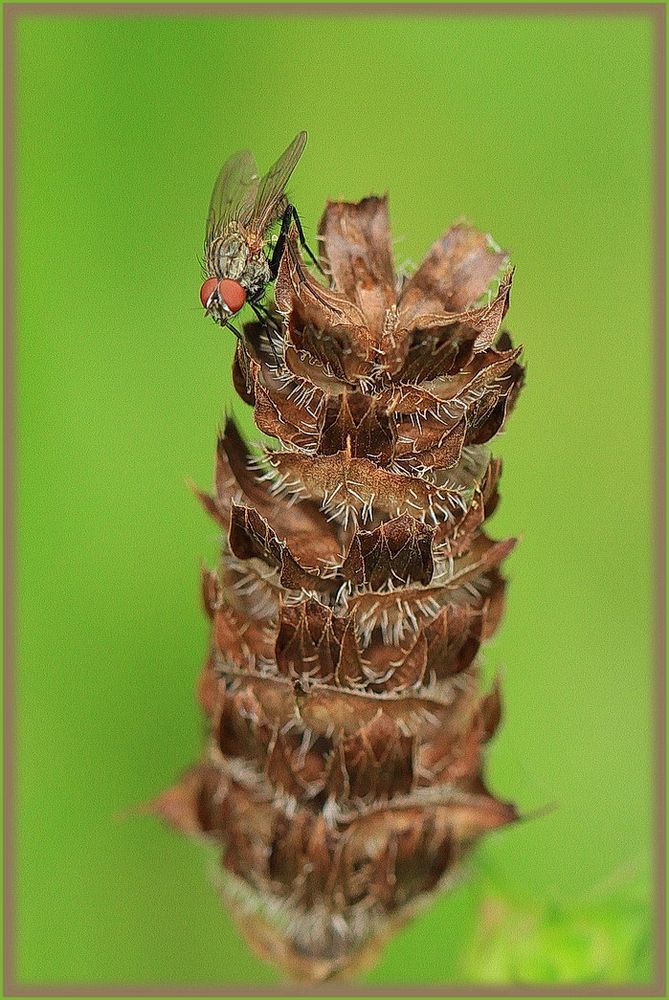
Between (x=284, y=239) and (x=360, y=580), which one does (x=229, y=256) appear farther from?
(x=360, y=580)

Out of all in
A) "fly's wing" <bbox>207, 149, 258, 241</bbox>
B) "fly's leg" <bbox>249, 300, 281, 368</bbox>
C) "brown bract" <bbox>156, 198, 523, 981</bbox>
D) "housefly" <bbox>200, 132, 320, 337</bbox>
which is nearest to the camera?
"brown bract" <bbox>156, 198, 523, 981</bbox>

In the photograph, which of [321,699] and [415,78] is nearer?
[321,699]

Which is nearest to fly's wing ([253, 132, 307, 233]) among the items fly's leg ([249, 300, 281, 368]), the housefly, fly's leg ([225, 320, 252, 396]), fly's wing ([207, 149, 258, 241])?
the housefly

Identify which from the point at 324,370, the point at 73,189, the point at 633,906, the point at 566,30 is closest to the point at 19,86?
the point at 73,189

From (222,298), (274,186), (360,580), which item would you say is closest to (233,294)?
(222,298)

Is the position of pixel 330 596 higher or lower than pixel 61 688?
higher

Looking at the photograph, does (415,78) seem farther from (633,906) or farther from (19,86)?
(633,906)

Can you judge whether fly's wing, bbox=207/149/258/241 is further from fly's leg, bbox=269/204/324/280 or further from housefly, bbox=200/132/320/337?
fly's leg, bbox=269/204/324/280
